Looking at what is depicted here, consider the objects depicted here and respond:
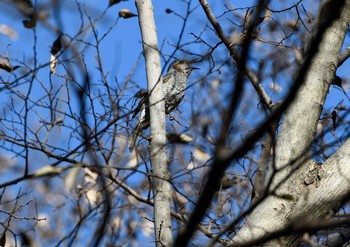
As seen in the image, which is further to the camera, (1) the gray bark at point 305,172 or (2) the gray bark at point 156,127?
(2) the gray bark at point 156,127

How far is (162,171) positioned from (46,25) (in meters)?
1.27

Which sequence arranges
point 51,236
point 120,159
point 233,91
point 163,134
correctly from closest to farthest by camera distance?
1. point 233,91
2. point 163,134
3. point 120,159
4. point 51,236

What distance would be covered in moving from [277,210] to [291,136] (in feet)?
1.36

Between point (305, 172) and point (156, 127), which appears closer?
point (305, 172)

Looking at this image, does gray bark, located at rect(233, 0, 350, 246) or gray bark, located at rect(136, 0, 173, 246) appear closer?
gray bark, located at rect(233, 0, 350, 246)

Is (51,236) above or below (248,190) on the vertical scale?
above

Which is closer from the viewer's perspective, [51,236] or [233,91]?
[233,91]

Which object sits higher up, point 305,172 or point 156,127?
point 156,127

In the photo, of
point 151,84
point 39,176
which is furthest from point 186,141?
point 39,176

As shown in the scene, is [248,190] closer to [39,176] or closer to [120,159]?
[120,159]

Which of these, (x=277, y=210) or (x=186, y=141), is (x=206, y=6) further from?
(x=277, y=210)

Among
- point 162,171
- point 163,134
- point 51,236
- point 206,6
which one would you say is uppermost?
point 51,236

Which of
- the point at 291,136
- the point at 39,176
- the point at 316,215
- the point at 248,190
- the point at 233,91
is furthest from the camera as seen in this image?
the point at 248,190

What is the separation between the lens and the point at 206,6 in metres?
3.94
